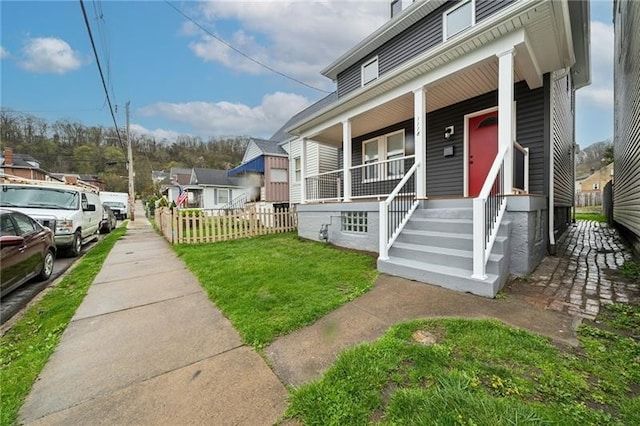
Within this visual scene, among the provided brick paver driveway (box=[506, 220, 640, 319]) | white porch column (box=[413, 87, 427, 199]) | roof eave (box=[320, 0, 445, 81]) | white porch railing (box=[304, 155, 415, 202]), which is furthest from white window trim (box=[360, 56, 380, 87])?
brick paver driveway (box=[506, 220, 640, 319])

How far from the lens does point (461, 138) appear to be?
711 cm

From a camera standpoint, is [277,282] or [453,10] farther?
[453,10]

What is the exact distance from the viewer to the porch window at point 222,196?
28.7 metres

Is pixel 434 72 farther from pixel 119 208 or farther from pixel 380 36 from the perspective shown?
pixel 119 208

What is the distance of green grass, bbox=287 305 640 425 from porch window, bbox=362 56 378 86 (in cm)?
986

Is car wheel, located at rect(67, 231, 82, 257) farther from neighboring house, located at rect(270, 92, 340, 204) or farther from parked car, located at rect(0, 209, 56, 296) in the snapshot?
neighboring house, located at rect(270, 92, 340, 204)

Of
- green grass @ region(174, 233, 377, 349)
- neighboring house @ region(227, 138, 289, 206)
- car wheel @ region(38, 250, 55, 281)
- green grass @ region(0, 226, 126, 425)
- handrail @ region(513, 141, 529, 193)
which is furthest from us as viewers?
neighboring house @ region(227, 138, 289, 206)

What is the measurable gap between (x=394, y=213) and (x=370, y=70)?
24.3 ft

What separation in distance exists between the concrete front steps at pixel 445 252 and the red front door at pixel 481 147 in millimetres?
2001

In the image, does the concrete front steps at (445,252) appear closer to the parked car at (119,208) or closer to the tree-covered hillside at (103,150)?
the tree-covered hillside at (103,150)

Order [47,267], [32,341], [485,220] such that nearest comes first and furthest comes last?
[32,341] < [485,220] < [47,267]

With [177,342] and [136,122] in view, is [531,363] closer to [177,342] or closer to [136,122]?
[177,342]

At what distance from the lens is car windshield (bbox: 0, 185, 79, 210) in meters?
7.47

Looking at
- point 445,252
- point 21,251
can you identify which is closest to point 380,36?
point 445,252
